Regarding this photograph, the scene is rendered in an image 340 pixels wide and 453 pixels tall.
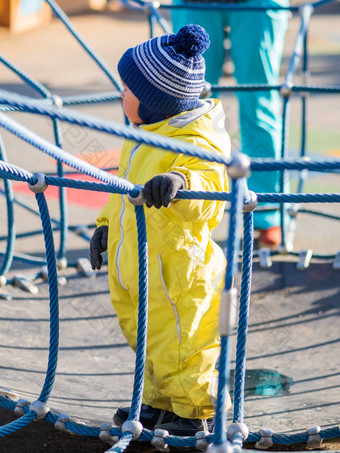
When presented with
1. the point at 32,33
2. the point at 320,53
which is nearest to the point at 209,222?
the point at 320,53

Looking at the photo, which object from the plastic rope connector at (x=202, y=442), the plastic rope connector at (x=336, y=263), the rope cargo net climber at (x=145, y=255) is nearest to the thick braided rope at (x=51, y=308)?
the rope cargo net climber at (x=145, y=255)

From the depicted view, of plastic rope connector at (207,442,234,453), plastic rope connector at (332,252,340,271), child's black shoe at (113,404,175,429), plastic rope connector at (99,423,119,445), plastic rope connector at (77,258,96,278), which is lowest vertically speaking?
plastic rope connector at (207,442,234,453)

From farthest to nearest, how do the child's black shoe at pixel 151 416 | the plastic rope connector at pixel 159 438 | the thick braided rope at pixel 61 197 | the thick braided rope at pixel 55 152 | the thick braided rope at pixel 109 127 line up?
the thick braided rope at pixel 61 197 → the child's black shoe at pixel 151 416 → the plastic rope connector at pixel 159 438 → the thick braided rope at pixel 55 152 → the thick braided rope at pixel 109 127

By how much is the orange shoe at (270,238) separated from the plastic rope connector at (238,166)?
2.22 meters

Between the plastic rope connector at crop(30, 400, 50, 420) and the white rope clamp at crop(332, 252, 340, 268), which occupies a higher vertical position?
the white rope clamp at crop(332, 252, 340, 268)

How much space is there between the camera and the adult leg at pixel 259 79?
3607 mm

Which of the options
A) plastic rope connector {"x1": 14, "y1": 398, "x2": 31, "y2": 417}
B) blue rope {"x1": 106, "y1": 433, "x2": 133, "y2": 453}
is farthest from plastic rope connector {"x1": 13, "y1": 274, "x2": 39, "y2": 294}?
→ blue rope {"x1": 106, "y1": 433, "x2": 133, "y2": 453}

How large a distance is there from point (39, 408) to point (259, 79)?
2.20 metres

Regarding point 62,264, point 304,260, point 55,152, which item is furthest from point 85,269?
point 55,152

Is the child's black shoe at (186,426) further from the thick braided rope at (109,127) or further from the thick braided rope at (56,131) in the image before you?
the thick braided rope at (56,131)

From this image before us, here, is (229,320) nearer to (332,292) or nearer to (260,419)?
(260,419)

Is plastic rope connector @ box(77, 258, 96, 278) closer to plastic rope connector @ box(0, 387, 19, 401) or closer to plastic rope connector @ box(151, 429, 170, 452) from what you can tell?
plastic rope connector @ box(0, 387, 19, 401)

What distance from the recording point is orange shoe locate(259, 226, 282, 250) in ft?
12.0

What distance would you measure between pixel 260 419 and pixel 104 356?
653mm
